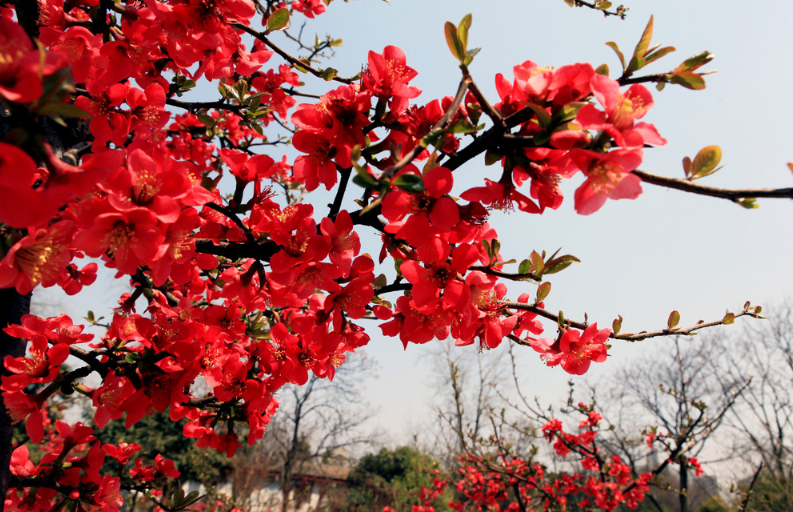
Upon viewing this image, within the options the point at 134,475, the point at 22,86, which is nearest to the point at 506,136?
the point at 22,86

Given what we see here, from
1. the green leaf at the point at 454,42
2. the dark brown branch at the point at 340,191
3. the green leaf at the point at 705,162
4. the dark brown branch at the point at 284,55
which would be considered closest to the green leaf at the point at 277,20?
the dark brown branch at the point at 284,55

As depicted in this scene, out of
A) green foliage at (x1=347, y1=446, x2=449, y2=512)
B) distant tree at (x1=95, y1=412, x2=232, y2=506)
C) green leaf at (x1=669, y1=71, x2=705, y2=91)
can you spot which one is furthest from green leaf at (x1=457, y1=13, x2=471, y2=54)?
green foliage at (x1=347, y1=446, x2=449, y2=512)

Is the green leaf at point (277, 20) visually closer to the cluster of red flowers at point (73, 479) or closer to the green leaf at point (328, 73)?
the green leaf at point (328, 73)

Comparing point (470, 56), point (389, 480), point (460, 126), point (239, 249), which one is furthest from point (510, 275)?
point (389, 480)

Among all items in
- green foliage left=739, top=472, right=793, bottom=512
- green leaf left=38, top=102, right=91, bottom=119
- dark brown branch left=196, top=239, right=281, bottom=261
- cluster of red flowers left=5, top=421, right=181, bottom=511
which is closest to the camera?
green leaf left=38, top=102, right=91, bottom=119

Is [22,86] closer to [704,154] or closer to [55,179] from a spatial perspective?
[55,179]

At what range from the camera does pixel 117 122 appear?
1.50 meters

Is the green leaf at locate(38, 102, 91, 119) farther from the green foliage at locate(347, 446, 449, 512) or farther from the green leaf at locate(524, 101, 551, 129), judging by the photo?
the green foliage at locate(347, 446, 449, 512)

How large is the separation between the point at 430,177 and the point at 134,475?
2.93 metres

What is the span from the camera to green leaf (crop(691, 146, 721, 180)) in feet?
2.77

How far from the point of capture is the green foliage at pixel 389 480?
16.4 metres

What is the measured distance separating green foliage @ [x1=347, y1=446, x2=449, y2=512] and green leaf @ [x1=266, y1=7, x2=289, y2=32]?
1680 centimetres

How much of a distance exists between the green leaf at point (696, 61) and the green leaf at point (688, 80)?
14 millimetres

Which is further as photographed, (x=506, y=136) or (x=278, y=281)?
(x=278, y=281)
